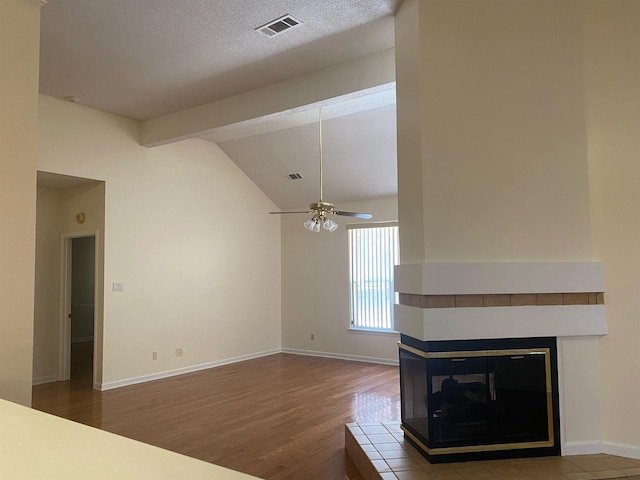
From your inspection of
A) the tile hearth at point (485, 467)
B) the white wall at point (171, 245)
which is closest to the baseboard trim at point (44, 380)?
the white wall at point (171, 245)

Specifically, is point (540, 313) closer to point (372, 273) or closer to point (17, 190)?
point (17, 190)

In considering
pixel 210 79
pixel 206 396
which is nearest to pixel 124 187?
pixel 210 79

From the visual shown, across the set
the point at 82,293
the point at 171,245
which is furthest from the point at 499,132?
the point at 82,293

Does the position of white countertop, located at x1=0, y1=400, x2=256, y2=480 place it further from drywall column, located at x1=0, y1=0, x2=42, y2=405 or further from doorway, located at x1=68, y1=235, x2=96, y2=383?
doorway, located at x1=68, y1=235, x2=96, y2=383

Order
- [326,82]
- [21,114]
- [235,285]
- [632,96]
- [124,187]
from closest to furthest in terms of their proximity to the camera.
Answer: [21,114] < [632,96] < [326,82] < [124,187] < [235,285]

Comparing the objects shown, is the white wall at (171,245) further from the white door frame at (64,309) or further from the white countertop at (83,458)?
the white countertop at (83,458)

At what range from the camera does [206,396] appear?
18.3 ft

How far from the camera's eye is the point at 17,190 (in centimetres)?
313

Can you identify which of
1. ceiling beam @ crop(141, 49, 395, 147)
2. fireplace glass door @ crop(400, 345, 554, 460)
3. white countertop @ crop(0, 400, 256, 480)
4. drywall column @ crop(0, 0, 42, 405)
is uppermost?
ceiling beam @ crop(141, 49, 395, 147)

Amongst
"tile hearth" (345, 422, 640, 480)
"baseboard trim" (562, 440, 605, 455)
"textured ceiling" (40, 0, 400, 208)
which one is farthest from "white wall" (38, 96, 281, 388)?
"baseboard trim" (562, 440, 605, 455)

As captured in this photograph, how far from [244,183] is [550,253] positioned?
19.2 feet

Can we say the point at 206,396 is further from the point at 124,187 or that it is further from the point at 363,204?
the point at 363,204

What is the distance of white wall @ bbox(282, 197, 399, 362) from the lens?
25.6 feet

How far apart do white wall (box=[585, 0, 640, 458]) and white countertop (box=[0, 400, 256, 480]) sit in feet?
10.7
